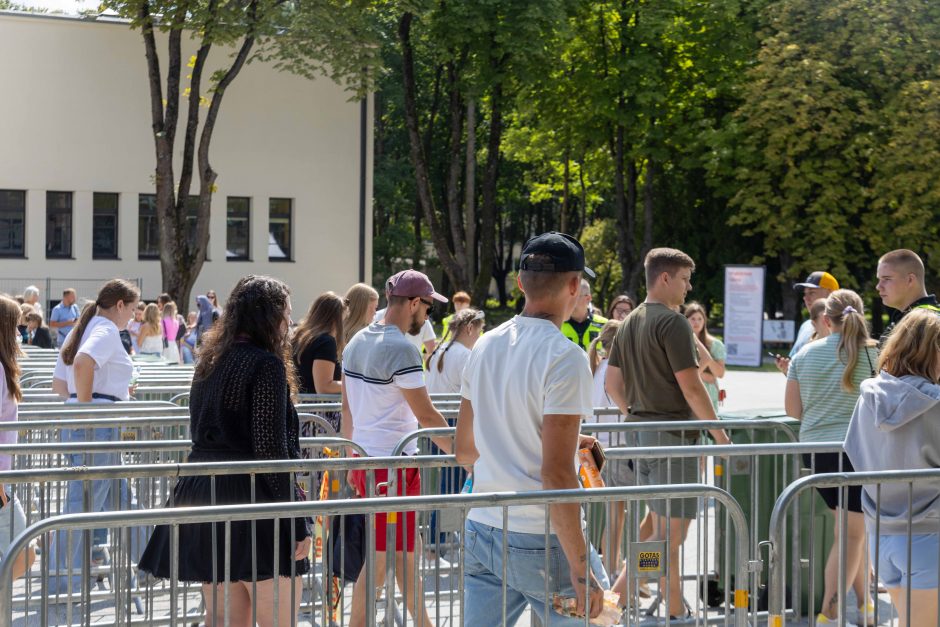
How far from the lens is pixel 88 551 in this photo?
199 inches

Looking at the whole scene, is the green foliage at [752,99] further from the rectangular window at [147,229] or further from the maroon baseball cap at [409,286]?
the maroon baseball cap at [409,286]

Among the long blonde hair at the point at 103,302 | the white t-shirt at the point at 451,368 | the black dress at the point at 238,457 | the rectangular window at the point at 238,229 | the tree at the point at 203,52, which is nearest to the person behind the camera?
the black dress at the point at 238,457

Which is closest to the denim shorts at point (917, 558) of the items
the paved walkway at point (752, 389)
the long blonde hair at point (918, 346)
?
the long blonde hair at point (918, 346)

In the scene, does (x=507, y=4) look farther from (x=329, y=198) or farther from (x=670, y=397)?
(x=670, y=397)

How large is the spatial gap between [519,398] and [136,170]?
113ft

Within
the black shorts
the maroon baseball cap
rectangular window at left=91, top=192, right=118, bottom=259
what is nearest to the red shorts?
the maroon baseball cap

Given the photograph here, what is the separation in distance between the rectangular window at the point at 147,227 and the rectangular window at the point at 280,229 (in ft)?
11.4

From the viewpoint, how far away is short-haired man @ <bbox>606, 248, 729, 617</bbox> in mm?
7145

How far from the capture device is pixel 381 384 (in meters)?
6.84

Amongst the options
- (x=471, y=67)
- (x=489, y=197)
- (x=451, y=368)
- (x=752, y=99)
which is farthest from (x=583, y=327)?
(x=752, y=99)

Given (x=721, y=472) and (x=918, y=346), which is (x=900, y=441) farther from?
(x=721, y=472)

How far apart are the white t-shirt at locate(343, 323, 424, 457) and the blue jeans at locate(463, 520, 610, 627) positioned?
2212 millimetres

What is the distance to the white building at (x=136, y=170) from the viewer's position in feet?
117

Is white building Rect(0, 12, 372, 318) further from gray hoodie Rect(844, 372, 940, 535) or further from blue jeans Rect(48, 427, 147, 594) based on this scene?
gray hoodie Rect(844, 372, 940, 535)
